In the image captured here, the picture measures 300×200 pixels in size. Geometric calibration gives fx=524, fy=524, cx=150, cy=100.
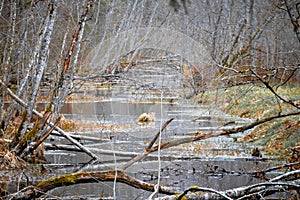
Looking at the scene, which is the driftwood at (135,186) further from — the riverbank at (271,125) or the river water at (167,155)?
the riverbank at (271,125)

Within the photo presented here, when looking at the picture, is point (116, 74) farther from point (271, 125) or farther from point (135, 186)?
point (135, 186)

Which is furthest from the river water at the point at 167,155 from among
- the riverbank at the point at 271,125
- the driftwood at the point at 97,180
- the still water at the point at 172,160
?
the riverbank at the point at 271,125

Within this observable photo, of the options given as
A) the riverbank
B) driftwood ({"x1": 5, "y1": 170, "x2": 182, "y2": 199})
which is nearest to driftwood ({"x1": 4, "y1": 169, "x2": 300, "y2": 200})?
driftwood ({"x1": 5, "y1": 170, "x2": 182, "y2": 199})

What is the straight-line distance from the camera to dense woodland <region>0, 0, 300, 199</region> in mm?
6027

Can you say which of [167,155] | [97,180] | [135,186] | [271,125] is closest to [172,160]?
[167,155]

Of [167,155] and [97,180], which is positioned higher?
[97,180]

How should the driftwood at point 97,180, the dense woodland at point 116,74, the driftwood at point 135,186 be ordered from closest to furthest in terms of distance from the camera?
the driftwood at point 135,186
the driftwood at point 97,180
the dense woodland at point 116,74

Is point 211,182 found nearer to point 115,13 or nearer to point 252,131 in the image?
point 252,131

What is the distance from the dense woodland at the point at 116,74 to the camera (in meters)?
6.03

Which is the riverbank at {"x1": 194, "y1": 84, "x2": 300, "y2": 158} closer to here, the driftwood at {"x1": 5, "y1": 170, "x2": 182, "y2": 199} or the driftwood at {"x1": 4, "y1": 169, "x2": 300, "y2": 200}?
the driftwood at {"x1": 4, "y1": 169, "x2": 300, "y2": 200}

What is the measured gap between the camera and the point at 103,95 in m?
25.5

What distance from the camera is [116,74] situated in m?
13.8

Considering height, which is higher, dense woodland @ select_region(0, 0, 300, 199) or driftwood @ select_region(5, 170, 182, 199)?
dense woodland @ select_region(0, 0, 300, 199)

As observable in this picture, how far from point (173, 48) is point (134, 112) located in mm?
2709
